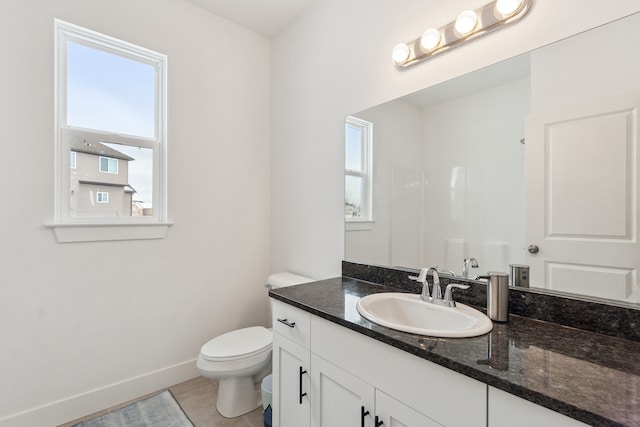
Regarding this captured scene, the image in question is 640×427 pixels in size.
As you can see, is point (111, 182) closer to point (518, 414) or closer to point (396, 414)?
point (396, 414)

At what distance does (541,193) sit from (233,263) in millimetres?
2019

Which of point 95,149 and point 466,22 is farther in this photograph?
point 95,149

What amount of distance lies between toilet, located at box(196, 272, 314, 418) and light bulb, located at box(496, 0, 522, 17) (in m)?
2.02

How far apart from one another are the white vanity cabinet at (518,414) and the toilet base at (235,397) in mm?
1504

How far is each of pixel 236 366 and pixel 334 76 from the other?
1.87m

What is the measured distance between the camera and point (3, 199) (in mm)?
1547

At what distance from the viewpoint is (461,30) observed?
129cm

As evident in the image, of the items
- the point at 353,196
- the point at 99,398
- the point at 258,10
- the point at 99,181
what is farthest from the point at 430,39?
the point at 99,398

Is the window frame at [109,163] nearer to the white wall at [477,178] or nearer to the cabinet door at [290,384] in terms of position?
the cabinet door at [290,384]

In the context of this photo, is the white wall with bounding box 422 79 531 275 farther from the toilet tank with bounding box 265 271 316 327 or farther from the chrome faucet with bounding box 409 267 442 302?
the toilet tank with bounding box 265 271 316 327

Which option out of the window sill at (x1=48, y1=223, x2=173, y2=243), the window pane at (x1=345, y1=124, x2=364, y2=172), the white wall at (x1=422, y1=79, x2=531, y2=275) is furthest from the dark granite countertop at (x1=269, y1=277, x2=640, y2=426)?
the window sill at (x1=48, y1=223, x2=173, y2=243)

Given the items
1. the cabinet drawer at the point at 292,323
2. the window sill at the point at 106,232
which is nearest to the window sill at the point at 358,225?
the cabinet drawer at the point at 292,323

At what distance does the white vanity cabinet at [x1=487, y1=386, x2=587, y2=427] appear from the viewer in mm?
613

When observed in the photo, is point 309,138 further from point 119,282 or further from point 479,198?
point 119,282
